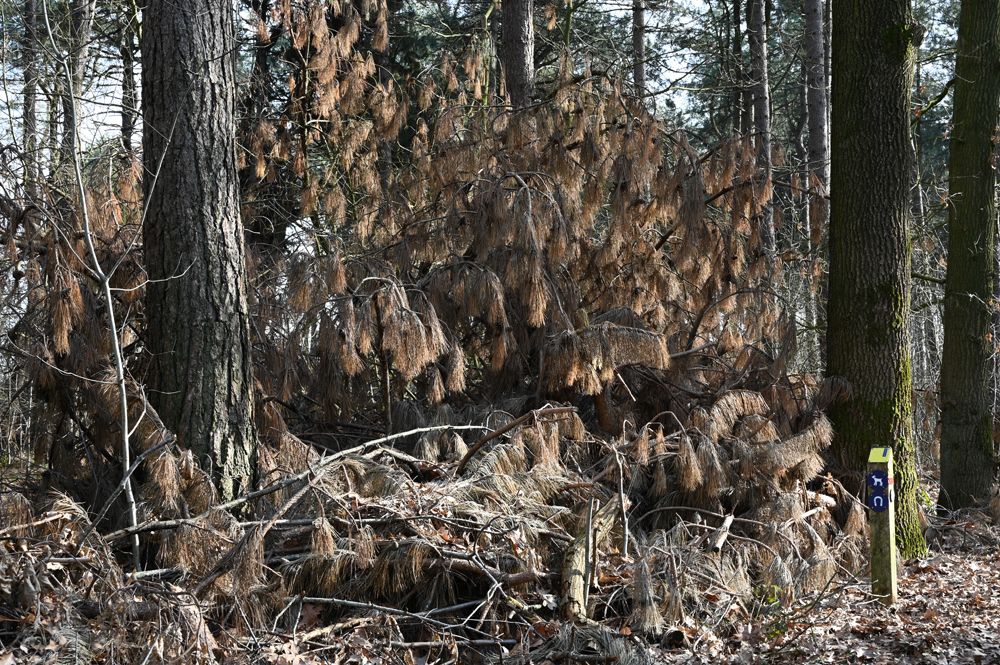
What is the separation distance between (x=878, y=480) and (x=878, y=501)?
0.11 m

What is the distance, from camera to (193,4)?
14.4ft

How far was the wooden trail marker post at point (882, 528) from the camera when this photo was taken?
451 centimetres

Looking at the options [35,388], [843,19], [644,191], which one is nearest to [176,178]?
[35,388]

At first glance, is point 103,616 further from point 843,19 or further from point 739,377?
point 843,19

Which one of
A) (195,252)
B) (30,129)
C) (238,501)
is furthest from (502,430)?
(30,129)

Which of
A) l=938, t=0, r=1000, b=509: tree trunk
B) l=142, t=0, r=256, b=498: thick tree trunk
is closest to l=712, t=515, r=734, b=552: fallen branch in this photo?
l=142, t=0, r=256, b=498: thick tree trunk

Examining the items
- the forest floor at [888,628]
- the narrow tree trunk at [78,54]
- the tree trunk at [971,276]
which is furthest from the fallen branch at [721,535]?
the narrow tree trunk at [78,54]

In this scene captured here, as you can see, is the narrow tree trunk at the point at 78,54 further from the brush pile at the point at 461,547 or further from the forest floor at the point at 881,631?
the forest floor at the point at 881,631

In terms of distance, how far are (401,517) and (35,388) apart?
6.88 ft

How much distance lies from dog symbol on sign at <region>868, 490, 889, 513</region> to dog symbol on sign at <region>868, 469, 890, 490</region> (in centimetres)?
3

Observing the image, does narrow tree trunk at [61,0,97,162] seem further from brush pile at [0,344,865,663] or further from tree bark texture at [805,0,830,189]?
tree bark texture at [805,0,830,189]

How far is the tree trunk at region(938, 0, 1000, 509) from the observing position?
6684 mm

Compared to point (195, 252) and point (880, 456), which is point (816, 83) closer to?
point (880, 456)

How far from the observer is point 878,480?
4.59 meters
